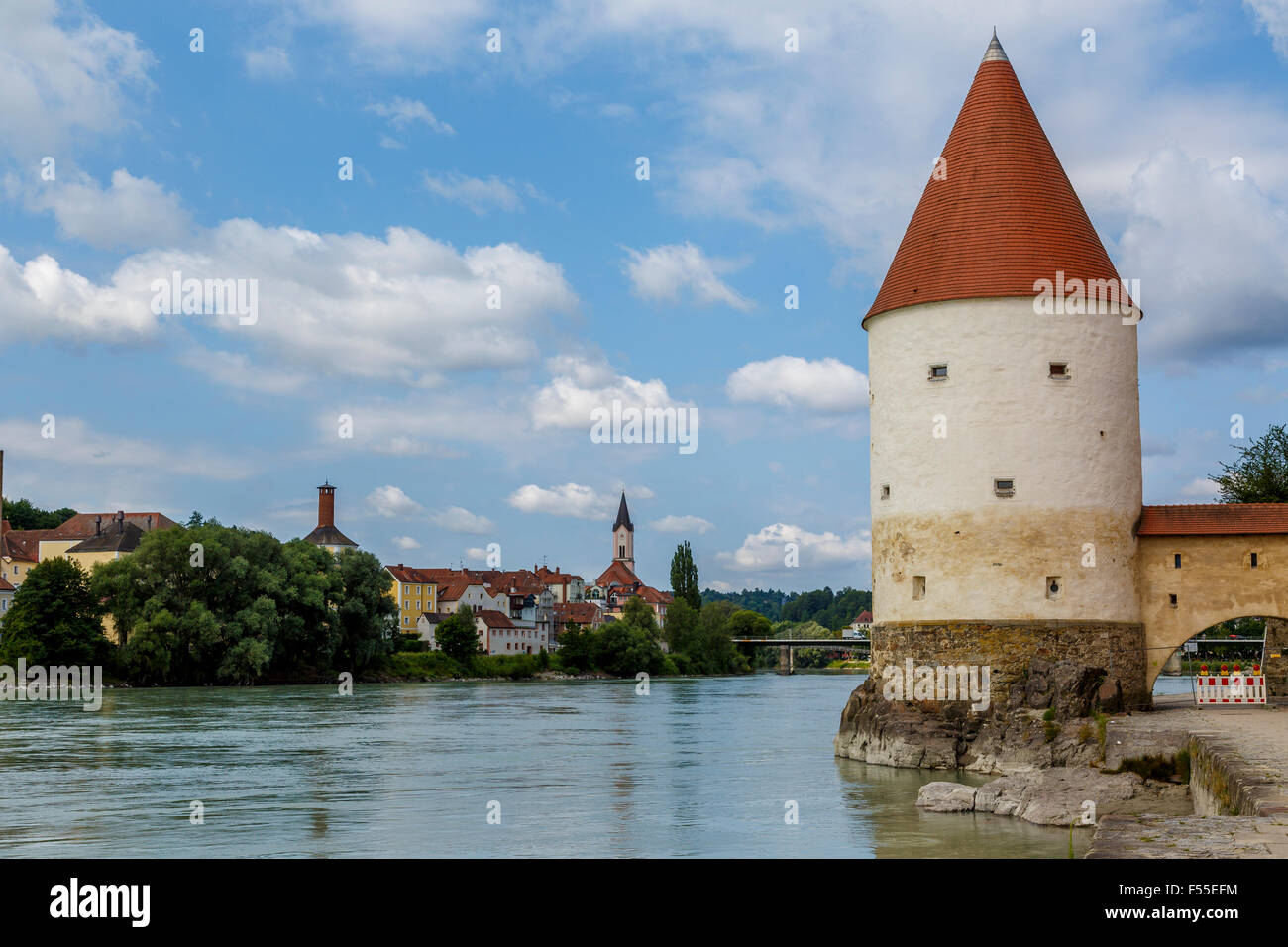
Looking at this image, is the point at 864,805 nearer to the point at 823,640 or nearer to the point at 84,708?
the point at 84,708

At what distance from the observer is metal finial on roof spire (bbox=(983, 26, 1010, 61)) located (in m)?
25.6

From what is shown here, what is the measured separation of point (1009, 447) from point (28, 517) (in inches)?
4460

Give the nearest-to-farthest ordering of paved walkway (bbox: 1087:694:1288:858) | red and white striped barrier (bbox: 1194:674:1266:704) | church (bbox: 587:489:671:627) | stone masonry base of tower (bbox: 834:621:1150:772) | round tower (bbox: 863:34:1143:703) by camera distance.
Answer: paved walkway (bbox: 1087:694:1288:858), stone masonry base of tower (bbox: 834:621:1150:772), round tower (bbox: 863:34:1143:703), red and white striped barrier (bbox: 1194:674:1266:704), church (bbox: 587:489:671:627)

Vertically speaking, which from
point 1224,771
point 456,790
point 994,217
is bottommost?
point 456,790

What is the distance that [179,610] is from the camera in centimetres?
6144

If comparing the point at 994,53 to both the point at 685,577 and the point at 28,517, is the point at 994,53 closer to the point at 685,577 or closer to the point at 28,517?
the point at 685,577

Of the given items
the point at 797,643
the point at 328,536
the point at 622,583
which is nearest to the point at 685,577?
the point at 797,643

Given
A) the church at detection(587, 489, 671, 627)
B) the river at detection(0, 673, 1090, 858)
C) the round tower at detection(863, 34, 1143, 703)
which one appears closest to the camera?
the river at detection(0, 673, 1090, 858)

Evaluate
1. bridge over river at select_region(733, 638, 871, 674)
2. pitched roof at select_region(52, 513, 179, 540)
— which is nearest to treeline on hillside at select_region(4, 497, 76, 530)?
pitched roof at select_region(52, 513, 179, 540)

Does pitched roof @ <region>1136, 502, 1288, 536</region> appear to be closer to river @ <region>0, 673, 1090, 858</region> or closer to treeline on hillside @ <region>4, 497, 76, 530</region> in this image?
river @ <region>0, 673, 1090, 858</region>

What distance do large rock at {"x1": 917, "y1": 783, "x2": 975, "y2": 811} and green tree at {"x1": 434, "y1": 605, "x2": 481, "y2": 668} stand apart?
72.7 metres

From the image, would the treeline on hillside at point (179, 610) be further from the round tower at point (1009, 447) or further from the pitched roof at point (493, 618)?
the pitched roof at point (493, 618)

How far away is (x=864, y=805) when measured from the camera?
18.4m
